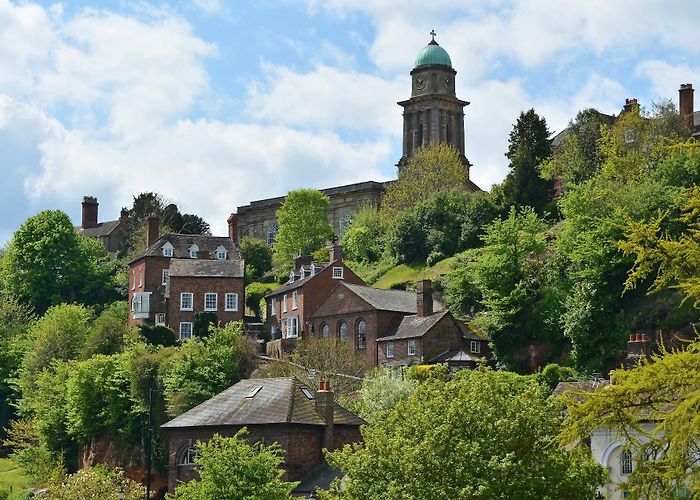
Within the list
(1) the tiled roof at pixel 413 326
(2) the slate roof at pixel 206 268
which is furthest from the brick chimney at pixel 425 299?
(2) the slate roof at pixel 206 268

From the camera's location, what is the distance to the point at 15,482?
72.8m

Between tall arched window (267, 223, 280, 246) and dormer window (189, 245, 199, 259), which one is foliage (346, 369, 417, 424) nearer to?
dormer window (189, 245, 199, 259)

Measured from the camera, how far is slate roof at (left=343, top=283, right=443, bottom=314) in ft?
238

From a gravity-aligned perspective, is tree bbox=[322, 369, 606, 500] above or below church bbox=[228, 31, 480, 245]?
below

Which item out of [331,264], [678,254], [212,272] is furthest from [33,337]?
[678,254]

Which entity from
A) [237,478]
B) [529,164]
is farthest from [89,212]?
[237,478]

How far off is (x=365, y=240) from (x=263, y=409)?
4652 centimetres

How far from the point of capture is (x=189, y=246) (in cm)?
8712

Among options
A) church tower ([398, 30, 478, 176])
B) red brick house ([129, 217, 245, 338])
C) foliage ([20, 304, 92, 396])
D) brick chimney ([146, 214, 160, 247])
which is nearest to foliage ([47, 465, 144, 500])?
foliage ([20, 304, 92, 396])

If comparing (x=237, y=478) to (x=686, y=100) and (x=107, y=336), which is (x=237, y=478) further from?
(x=686, y=100)

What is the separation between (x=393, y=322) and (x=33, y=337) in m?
28.3

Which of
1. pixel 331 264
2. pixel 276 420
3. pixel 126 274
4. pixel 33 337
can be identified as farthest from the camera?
pixel 126 274

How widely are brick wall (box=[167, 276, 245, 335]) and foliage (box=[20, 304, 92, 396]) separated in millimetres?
6076

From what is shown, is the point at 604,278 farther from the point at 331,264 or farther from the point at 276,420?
the point at 331,264
